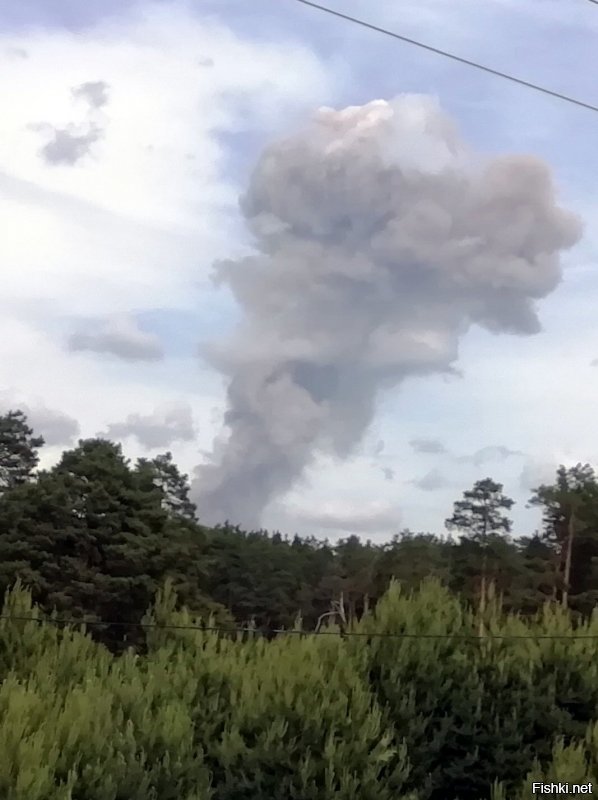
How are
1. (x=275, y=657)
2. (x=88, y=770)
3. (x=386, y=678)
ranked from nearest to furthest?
(x=88, y=770), (x=275, y=657), (x=386, y=678)

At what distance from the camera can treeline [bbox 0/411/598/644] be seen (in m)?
9.13

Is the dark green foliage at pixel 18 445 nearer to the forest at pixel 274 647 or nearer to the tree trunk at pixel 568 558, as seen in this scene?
the forest at pixel 274 647

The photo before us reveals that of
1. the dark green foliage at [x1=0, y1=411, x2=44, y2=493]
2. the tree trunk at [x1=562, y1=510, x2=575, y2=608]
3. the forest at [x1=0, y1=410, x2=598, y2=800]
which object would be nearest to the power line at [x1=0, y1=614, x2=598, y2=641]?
the forest at [x1=0, y1=410, x2=598, y2=800]

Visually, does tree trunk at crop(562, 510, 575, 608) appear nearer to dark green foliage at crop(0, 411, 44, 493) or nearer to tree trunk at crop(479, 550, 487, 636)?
tree trunk at crop(479, 550, 487, 636)

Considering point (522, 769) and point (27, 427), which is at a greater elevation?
point (27, 427)

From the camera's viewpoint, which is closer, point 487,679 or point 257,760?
point 257,760

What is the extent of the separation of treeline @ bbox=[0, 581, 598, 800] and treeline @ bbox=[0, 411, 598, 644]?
0.20m

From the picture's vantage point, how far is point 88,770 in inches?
313

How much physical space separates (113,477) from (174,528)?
2.23 feet

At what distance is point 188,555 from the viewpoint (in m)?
9.67

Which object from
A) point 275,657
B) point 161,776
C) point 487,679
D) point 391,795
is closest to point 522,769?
point 487,679

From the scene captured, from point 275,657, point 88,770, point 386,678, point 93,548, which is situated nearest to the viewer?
point 88,770

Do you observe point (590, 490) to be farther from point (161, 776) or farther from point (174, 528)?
point (161, 776)

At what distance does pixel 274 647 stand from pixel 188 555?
130cm
